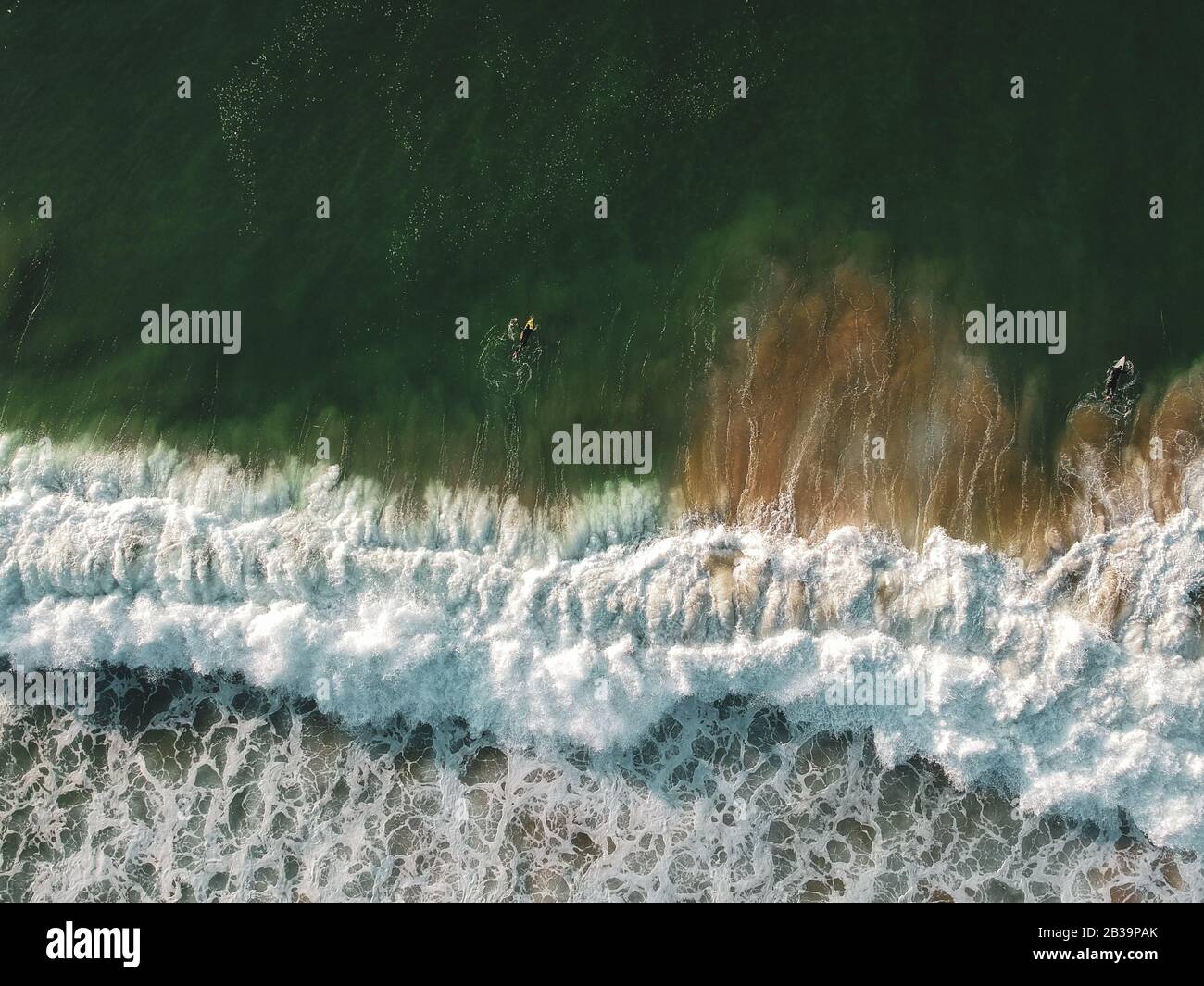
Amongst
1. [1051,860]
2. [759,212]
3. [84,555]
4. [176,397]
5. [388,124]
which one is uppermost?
[388,124]

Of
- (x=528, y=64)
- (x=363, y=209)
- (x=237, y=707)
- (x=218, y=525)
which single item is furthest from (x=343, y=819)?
(x=528, y=64)

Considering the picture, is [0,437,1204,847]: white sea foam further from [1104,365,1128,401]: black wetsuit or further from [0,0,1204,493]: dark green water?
[1104,365,1128,401]: black wetsuit

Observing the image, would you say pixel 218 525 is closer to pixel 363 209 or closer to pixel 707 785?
pixel 363 209

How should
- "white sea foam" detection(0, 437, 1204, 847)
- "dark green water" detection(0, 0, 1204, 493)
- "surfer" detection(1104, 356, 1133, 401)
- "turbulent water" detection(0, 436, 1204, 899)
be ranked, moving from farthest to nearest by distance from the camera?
"dark green water" detection(0, 0, 1204, 493)
"surfer" detection(1104, 356, 1133, 401)
"white sea foam" detection(0, 437, 1204, 847)
"turbulent water" detection(0, 436, 1204, 899)

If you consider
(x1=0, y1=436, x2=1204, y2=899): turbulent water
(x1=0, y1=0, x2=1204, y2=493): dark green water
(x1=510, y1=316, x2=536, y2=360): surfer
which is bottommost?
(x1=0, y1=436, x2=1204, y2=899): turbulent water

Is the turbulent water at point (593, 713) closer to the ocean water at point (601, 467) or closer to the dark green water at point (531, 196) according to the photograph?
the ocean water at point (601, 467)

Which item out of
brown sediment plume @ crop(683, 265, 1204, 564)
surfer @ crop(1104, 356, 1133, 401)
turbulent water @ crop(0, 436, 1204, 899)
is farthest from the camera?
surfer @ crop(1104, 356, 1133, 401)

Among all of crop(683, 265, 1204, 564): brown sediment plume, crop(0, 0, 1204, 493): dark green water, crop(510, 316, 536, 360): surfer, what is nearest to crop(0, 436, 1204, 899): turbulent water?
crop(683, 265, 1204, 564): brown sediment plume
